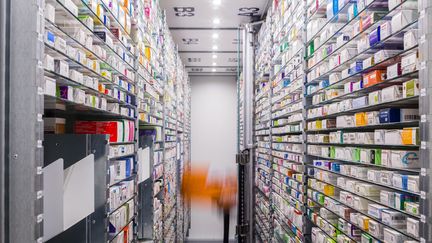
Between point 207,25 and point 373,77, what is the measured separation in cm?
615

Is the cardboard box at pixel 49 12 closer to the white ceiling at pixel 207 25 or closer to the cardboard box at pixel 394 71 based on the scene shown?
the cardboard box at pixel 394 71

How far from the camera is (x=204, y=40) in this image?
376 inches

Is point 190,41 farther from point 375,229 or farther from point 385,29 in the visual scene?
point 375,229

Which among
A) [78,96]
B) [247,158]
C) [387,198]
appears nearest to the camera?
[387,198]

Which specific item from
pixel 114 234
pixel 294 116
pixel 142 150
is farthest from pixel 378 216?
pixel 142 150

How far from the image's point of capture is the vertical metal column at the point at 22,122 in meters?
1.70

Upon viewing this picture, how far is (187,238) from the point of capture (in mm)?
12359

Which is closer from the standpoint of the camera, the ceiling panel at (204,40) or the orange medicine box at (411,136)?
the orange medicine box at (411,136)

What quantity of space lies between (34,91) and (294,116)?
345 centimetres

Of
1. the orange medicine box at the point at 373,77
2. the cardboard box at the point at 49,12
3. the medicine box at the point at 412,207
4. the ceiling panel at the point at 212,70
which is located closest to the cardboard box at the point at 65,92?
the cardboard box at the point at 49,12

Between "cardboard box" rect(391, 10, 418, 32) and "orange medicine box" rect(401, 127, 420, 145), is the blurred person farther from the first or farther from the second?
"cardboard box" rect(391, 10, 418, 32)

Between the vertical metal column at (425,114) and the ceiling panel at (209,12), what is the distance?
537cm

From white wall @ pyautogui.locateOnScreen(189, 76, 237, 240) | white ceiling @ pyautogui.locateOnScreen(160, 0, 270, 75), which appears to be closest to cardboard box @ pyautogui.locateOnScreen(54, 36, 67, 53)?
white ceiling @ pyautogui.locateOnScreen(160, 0, 270, 75)

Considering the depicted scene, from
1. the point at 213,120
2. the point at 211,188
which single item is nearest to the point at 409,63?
the point at 211,188
